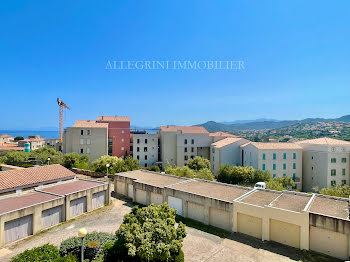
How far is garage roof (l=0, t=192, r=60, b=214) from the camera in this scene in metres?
18.4

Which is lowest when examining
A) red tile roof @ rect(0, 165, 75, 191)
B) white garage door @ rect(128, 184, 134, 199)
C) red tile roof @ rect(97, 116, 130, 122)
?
white garage door @ rect(128, 184, 134, 199)

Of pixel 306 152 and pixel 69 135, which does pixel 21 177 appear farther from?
pixel 306 152

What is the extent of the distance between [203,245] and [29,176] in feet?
69.4

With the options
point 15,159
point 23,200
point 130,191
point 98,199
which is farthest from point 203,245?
point 15,159

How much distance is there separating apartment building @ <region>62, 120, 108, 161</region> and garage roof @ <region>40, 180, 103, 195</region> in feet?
125

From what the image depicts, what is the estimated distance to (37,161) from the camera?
Result: 5281 cm

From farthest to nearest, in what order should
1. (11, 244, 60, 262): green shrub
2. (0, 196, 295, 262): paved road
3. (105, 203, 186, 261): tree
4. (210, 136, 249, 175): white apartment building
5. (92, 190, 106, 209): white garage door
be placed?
(210, 136, 249, 175): white apartment building → (92, 190, 106, 209): white garage door → (0, 196, 295, 262): paved road → (105, 203, 186, 261): tree → (11, 244, 60, 262): green shrub

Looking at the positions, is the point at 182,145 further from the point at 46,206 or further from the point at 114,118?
the point at 46,206

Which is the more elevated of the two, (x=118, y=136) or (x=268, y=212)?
(x=118, y=136)

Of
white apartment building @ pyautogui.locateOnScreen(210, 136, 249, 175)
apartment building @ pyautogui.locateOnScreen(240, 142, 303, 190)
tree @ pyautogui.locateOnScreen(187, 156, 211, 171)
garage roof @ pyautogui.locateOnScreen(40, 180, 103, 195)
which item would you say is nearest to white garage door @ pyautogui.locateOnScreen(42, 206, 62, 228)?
garage roof @ pyautogui.locateOnScreen(40, 180, 103, 195)

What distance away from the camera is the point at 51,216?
20453 mm

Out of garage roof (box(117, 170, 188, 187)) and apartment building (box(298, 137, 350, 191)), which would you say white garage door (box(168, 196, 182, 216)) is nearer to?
garage roof (box(117, 170, 188, 187))

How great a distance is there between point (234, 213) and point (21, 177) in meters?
23.3

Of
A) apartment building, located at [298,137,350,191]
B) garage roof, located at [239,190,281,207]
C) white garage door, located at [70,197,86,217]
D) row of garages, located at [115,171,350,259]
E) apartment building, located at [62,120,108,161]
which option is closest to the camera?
row of garages, located at [115,171,350,259]
